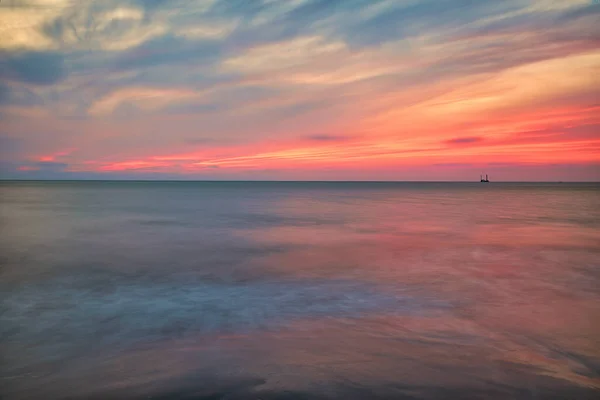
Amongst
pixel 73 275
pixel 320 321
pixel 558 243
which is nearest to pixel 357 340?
pixel 320 321

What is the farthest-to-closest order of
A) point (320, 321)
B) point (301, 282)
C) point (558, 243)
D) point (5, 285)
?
point (558, 243), point (301, 282), point (5, 285), point (320, 321)

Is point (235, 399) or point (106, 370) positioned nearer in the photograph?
point (235, 399)

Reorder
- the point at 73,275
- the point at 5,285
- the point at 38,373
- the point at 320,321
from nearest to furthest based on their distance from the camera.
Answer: the point at 38,373, the point at 320,321, the point at 5,285, the point at 73,275

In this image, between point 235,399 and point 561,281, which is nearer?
point 235,399

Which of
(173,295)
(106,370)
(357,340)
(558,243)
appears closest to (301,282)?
(173,295)

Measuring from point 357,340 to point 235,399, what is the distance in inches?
114

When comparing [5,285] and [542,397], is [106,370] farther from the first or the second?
[5,285]

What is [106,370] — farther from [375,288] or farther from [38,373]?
[375,288]

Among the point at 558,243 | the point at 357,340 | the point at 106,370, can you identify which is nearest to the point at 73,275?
the point at 106,370

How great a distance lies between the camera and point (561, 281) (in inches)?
526

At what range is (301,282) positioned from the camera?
12.8m

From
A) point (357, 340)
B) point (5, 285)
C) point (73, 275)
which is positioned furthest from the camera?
point (73, 275)

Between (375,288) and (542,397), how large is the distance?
649 cm

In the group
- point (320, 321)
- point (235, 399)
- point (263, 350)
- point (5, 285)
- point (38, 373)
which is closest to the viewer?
point (235, 399)
